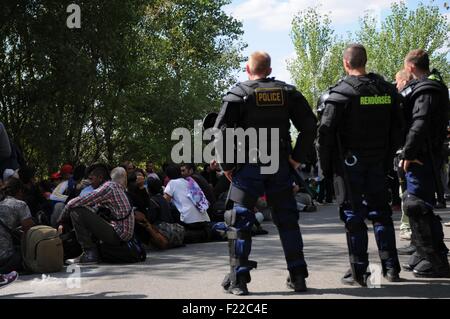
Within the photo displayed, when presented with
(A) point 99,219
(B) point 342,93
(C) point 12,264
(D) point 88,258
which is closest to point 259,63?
(B) point 342,93

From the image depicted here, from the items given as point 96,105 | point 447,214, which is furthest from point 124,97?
point 447,214

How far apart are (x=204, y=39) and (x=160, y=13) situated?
3.64 metres

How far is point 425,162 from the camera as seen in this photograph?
243 inches

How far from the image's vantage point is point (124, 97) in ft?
77.9

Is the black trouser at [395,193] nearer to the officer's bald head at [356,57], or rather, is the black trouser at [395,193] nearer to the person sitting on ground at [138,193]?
the person sitting on ground at [138,193]

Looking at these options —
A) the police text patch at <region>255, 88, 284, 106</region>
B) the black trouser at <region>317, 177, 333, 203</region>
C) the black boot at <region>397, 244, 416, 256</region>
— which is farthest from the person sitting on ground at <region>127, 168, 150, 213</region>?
the black trouser at <region>317, 177, 333, 203</region>

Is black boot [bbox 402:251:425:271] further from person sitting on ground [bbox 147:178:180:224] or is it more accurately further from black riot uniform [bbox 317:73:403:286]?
person sitting on ground [bbox 147:178:180:224]

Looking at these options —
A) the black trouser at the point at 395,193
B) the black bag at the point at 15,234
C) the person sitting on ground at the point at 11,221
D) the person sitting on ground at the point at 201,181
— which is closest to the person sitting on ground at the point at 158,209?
the person sitting on ground at the point at 201,181

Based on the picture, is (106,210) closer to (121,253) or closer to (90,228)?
(90,228)

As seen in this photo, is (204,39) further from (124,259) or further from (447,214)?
(124,259)

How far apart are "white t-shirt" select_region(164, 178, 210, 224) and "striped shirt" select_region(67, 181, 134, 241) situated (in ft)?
6.82

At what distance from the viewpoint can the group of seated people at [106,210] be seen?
24.1 ft

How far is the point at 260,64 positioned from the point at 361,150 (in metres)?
1.12

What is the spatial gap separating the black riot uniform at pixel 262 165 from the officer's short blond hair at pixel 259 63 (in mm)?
94
